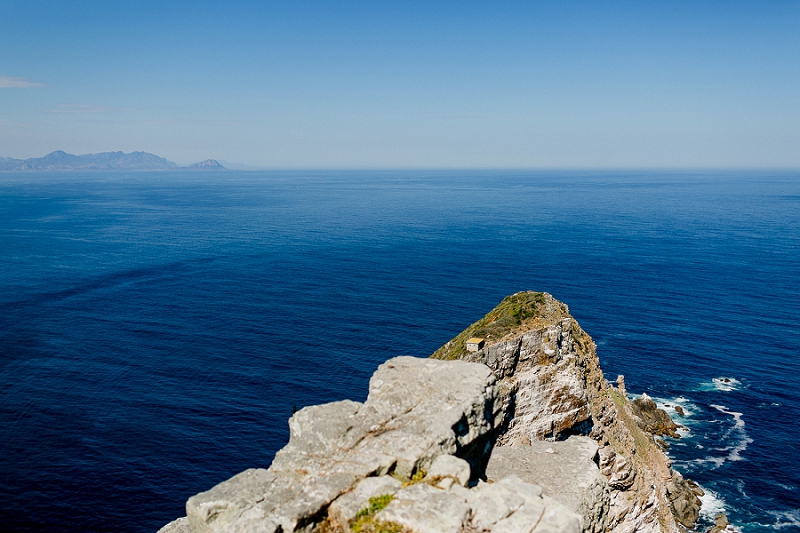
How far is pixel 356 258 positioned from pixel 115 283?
64452 millimetres

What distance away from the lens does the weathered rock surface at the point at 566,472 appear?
2466 centimetres

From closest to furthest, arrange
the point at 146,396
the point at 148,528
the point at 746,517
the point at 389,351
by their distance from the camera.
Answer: the point at 148,528 < the point at 746,517 < the point at 146,396 < the point at 389,351

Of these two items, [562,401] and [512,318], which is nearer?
[562,401]

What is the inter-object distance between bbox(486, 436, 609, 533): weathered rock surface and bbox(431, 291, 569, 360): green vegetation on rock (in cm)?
1265

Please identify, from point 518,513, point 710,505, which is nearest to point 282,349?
point 710,505

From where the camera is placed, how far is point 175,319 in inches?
4331

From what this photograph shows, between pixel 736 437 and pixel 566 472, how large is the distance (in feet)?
201

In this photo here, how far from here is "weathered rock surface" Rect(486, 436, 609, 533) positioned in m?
24.7

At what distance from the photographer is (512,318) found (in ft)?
158

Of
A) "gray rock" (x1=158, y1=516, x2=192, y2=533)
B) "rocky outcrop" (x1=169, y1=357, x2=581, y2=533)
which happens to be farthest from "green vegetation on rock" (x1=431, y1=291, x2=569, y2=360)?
"rocky outcrop" (x1=169, y1=357, x2=581, y2=533)

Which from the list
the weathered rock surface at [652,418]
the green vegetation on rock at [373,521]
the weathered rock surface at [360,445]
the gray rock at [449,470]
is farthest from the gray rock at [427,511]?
the weathered rock surface at [652,418]

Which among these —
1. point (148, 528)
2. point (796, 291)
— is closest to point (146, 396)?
point (148, 528)

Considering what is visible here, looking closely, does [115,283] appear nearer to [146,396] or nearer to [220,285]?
[220,285]

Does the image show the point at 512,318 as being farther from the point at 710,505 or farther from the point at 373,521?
the point at 710,505
